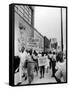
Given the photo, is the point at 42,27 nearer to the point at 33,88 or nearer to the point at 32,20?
the point at 32,20

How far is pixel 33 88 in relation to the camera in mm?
2363

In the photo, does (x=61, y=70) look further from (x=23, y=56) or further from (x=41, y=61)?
(x=23, y=56)

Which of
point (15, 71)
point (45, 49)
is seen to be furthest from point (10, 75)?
point (45, 49)

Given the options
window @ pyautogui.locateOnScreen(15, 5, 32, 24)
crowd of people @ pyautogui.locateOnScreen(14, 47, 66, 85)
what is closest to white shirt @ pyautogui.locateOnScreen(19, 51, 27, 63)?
crowd of people @ pyautogui.locateOnScreen(14, 47, 66, 85)

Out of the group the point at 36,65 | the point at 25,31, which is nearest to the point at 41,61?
the point at 36,65

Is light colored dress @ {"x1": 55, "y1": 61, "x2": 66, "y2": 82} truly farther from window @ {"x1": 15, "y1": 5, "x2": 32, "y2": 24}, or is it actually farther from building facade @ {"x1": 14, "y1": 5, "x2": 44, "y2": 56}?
window @ {"x1": 15, "y1": 5, "x2": 32, "y2": 24}

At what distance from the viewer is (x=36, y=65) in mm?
2469

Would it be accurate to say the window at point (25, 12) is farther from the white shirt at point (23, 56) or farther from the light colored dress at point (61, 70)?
the light colored dress at point (61, 70)

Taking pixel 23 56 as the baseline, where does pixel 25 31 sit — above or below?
above

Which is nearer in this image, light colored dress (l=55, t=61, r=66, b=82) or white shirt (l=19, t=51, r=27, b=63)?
white shirt (l=19, t=51, r=27, b=63)

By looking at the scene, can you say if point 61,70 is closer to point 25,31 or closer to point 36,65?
point 36,65

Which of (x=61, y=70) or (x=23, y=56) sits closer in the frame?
(x=23, y=56)

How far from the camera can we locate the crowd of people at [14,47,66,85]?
241 cm

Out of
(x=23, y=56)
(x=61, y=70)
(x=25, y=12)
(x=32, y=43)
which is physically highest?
(x=25, y=12)
